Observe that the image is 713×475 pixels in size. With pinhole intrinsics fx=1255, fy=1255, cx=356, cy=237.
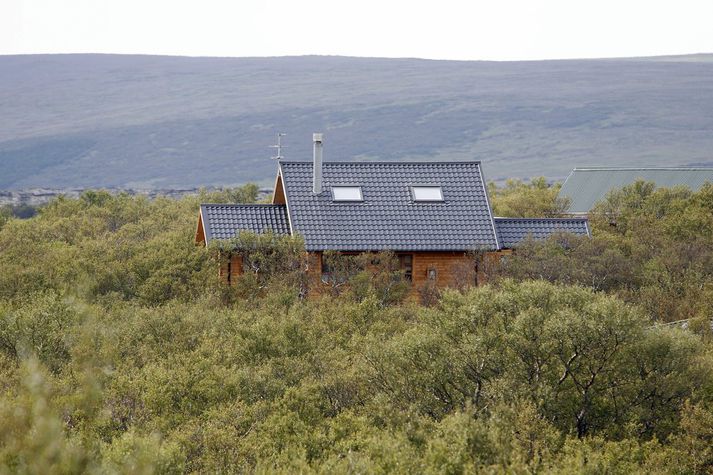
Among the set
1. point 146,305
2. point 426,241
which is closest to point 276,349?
point 146,305

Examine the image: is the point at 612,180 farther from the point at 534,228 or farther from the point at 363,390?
the point at 363,390

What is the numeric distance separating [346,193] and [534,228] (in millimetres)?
4939

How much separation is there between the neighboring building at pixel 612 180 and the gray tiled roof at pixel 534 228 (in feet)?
121

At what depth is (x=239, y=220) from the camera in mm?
30828

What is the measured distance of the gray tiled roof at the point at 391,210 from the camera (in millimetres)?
30766

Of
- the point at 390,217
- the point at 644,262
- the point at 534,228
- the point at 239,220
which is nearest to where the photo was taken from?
the point at 644,262

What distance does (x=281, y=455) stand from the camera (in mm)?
14305

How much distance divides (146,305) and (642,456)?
48.8 ft

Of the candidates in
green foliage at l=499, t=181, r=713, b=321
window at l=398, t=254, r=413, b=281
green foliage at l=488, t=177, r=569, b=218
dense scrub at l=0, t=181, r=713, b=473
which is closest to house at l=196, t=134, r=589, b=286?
window at l=398, t=254, r=413, b=281

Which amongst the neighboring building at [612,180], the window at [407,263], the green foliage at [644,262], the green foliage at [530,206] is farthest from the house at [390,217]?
the neighboring building at [612,180]

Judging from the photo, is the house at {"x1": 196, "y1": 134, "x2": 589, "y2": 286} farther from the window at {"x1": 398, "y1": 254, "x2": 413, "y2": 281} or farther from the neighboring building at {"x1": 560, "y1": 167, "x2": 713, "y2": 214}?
the neighboring building at {"x1": 560, "y1": 167, "x2": 713, "y2": 214}

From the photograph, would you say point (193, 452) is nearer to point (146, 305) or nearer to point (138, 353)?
point (138, 353)

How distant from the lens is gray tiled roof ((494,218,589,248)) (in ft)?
105

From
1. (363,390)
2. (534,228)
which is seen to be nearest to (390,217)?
(534,228)
